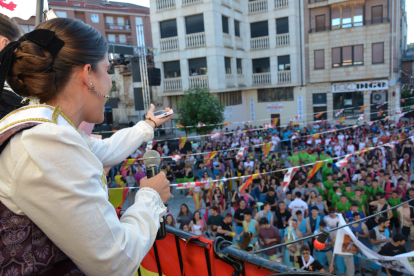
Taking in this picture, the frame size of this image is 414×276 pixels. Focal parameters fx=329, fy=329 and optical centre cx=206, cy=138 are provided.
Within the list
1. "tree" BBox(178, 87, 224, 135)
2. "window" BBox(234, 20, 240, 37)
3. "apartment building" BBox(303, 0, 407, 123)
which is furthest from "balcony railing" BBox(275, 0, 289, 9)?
"tree" BBox(178, 87, 224, 135)

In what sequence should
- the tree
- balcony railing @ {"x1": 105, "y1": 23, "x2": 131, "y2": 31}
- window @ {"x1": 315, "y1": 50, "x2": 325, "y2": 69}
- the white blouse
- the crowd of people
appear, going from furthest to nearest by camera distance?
balcony railing @ {"x1": 105, "y1": 23, "x2": 131, "y2": 31}
window @ {"x1": 315, "y1": 50, "x2": 325, "y2": 69}
the tree
the crowd of people
the white blouse

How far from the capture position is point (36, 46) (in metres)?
1.12

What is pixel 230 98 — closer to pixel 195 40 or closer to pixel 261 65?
pixel 261 65

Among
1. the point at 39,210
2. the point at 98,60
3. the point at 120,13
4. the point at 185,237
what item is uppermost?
the point at 120,13

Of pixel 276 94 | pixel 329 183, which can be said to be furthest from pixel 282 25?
pixel 329 183

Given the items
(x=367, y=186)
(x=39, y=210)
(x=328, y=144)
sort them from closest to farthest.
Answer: (x=39, y=210), (x=367, y=186), (x=328, y=144)

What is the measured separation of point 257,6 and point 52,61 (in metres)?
25.7

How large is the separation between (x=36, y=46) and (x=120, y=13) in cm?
4079

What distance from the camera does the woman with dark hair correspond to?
92 cm

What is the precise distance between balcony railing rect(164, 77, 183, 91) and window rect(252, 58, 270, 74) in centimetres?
647

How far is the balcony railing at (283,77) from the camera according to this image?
80.8 feet

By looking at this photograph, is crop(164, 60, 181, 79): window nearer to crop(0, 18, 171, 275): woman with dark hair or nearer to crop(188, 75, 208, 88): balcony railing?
crop(188, 75, 208, 88): balcony railing

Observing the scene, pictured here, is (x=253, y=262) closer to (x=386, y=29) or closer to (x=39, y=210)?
(x=39, y=210)

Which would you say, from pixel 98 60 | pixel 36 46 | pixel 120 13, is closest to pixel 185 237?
pixel 98 60
